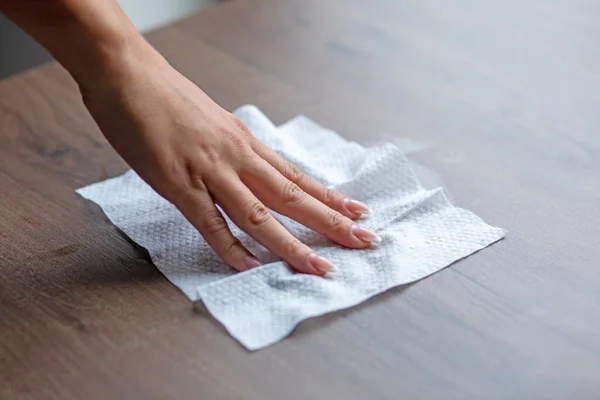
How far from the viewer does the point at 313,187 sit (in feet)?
2.99

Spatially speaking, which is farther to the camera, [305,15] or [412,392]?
[305,15]

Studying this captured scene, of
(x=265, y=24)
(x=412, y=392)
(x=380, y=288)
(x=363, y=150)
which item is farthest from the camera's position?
(x=265, y=24)

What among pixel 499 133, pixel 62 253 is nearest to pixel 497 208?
pixel 499 133

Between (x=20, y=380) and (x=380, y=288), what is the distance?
0.32 m

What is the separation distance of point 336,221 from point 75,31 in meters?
0.31

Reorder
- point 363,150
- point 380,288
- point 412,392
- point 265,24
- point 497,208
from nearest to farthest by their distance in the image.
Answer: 1. point 412,392
2. point 380,288
3. point 497,208
4. point 363,150
5. point 265,24

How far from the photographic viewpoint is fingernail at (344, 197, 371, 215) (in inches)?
35.3

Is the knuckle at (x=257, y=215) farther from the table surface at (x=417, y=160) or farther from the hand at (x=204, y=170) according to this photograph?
the table surface at (x=417, y=160)

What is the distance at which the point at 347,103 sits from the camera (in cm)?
112

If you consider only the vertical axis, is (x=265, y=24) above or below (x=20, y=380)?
above

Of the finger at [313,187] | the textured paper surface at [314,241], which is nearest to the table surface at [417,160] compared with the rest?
the textured paper surface at [314,241]

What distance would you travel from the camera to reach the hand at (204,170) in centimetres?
85

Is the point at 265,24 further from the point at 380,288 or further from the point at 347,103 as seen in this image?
the point at 380,288

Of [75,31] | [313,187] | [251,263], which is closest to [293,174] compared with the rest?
[313,187]
